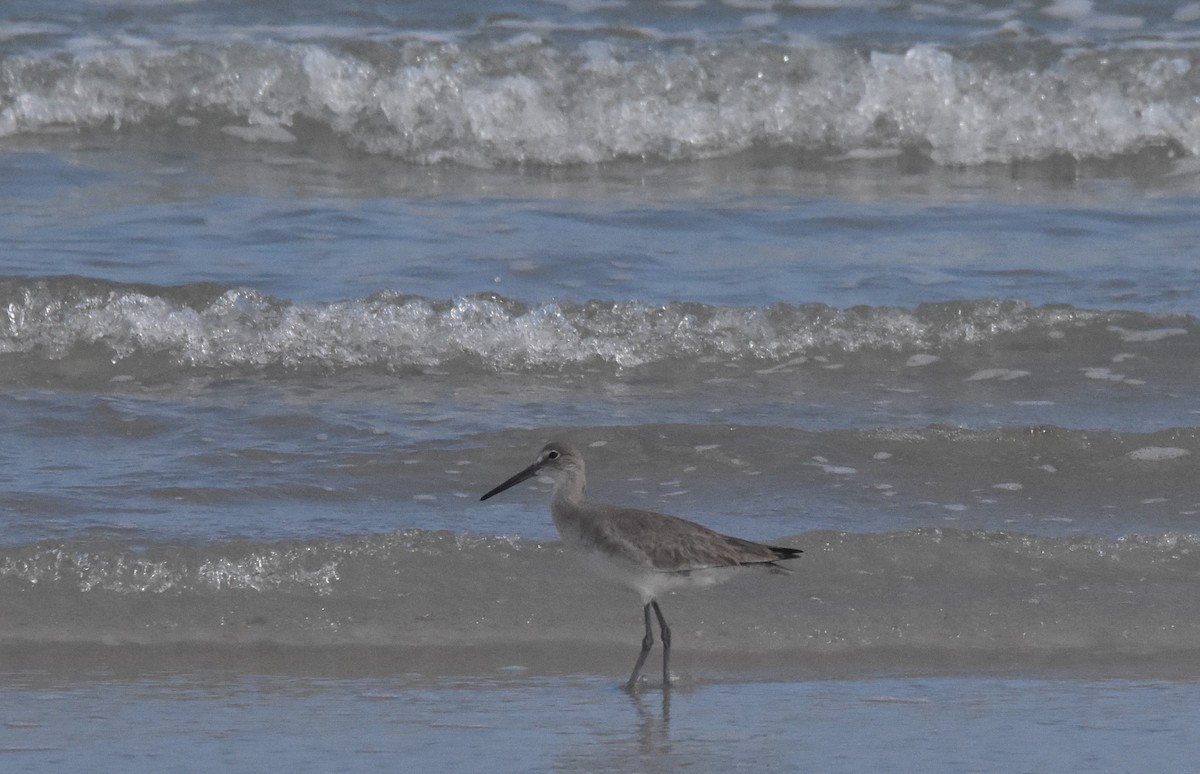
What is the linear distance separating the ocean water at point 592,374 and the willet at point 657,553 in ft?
0.69

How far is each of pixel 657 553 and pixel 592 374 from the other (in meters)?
2.98

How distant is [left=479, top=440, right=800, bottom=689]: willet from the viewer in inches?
203

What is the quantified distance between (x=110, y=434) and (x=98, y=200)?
400 cm

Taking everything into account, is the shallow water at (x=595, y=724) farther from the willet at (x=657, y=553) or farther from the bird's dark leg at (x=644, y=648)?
the willet at (x=657, y=553)

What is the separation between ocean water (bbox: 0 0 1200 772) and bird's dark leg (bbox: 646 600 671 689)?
0.17ft

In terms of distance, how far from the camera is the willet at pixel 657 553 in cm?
515

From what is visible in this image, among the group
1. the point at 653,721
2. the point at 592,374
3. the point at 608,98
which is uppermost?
the point at 608,98

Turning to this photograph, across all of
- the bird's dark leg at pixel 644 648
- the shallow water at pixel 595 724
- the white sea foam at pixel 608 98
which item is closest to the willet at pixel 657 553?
the bird's dark leg at pixel 644 648

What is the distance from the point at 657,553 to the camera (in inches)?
205

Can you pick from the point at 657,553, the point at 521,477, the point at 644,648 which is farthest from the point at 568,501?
the point at 644,648

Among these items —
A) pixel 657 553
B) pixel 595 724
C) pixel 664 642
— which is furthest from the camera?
pixel 657 553

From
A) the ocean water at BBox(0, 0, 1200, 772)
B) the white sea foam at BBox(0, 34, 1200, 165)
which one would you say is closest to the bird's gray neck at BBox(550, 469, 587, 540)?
the ocean water at BBox(0, 0, 1200, 772)

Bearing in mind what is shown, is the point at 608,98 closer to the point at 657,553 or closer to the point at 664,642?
the point at 657,553

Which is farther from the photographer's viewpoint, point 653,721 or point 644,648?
point 644,648
